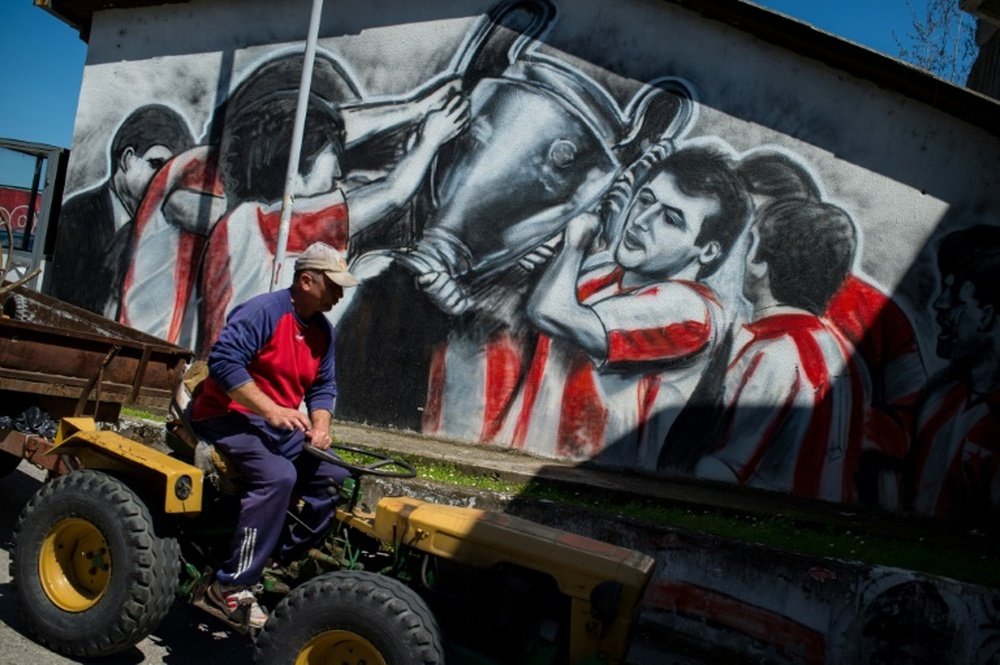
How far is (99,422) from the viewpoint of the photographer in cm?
661

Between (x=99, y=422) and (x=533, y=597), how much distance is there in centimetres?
378

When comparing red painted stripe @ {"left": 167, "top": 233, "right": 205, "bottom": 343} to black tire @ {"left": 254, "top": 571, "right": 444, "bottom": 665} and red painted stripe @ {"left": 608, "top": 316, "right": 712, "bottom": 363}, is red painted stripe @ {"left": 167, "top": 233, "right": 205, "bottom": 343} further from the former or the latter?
black tire @ {"left": 254, "top": 571, "right": 444, "bottom": 665}

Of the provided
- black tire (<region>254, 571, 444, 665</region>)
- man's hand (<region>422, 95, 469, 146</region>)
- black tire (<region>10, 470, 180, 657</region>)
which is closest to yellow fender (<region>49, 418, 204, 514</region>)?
black tire (<region>10, 470, 180, 657</region>)

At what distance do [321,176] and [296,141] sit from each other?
55cm

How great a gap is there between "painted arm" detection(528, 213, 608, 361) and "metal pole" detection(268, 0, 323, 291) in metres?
2.62

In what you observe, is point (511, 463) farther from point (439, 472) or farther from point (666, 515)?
point (666, 515)

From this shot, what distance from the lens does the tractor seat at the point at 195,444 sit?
4652 mm

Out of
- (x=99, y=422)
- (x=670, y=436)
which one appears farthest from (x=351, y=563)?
(x=670, y=436)

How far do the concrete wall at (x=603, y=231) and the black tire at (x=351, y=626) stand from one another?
498 centimetres

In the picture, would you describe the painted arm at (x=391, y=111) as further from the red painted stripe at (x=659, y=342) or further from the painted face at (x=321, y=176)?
the red painted stripe at (x=659, y=342)

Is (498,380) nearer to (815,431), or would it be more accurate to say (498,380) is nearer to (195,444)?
(815,431)

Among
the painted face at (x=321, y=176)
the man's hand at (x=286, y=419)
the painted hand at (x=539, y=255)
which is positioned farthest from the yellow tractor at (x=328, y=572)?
the painted face at (x=321, y=176)

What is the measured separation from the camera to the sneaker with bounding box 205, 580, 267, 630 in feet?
14.7

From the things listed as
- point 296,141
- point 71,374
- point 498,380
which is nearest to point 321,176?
point 296,141
